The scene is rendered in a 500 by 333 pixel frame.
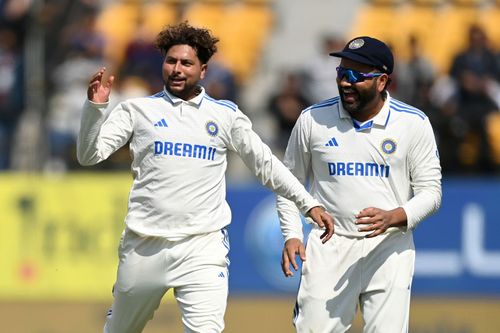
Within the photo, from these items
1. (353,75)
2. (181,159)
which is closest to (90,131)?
(181,159)

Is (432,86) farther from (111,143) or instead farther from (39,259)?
(111,143)

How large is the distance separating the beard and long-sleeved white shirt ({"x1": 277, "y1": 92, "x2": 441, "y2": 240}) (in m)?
0.11

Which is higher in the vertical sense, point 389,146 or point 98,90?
point 98,90

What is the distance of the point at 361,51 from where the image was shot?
6730 mm

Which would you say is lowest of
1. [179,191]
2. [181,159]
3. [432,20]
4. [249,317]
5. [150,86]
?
[249,317]

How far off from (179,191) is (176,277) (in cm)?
50

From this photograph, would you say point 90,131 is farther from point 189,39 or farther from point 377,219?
point 377,219

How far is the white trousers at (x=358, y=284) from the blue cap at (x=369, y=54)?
1.01 meters

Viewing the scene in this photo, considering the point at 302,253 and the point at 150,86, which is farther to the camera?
the point at 150,86

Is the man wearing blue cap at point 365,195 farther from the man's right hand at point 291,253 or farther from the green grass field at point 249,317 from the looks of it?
the green grass field at point 249,317

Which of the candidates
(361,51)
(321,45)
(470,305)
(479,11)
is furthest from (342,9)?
(361,51)

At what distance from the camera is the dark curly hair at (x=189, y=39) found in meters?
6.72

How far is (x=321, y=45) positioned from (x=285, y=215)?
22.4 ft

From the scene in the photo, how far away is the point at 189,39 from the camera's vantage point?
265 inches
